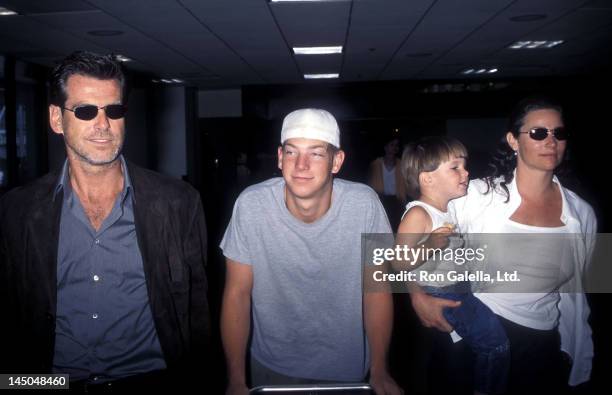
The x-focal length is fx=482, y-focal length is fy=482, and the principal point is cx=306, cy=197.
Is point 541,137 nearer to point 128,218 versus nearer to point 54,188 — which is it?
point 128,218

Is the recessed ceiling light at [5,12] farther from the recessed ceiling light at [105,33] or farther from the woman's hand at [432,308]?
the woman's hand at [432,308]

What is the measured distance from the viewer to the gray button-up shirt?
5.25ft

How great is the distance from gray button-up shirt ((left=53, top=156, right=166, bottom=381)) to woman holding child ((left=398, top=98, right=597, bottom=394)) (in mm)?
958

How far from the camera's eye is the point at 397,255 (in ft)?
5.46

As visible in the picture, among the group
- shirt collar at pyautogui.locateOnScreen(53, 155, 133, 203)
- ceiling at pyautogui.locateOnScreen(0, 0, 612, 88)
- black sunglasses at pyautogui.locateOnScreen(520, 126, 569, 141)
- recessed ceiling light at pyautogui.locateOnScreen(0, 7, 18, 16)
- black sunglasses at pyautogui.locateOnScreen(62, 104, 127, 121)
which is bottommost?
shirt collar at pyautogui.locateOnScreen(53, 155, 133, 203)

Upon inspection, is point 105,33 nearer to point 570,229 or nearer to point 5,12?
point 5,12

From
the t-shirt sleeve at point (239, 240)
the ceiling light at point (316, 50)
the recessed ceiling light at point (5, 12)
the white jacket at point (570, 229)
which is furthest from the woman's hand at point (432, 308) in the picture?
the ceiling light at point (316, 50)

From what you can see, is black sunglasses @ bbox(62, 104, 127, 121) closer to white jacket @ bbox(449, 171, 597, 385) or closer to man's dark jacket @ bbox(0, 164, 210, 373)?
man's dark jacket @ bbox(0, 164, 210, 373)

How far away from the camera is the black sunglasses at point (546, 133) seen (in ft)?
5.62

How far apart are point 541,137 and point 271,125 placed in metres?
10.3

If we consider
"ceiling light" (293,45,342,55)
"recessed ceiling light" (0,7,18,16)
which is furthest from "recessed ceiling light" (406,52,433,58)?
"recessed ceiling light" (0,7,18,16)

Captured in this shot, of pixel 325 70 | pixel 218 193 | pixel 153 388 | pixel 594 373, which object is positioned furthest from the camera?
pixel 218 193

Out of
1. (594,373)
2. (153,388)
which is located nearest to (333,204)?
(153,388)

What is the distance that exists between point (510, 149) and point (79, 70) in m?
1.62
